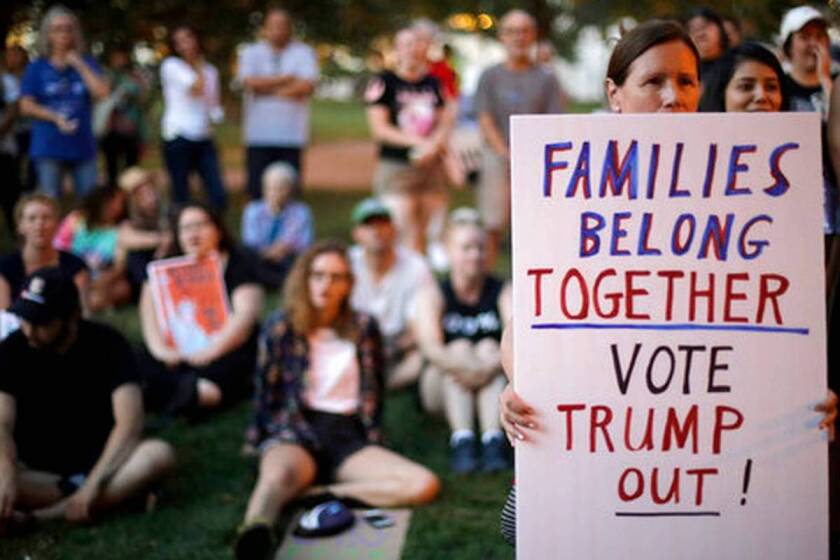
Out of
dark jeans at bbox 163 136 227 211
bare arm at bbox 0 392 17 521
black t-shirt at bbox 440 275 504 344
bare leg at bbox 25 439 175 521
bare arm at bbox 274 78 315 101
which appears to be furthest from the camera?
dark jeans at bbox 163 136 227 211

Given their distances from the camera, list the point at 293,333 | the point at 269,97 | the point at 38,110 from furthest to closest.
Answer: the point at 269,97
the point at 38,110
the point at 293,333

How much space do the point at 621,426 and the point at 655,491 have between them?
0.16 m

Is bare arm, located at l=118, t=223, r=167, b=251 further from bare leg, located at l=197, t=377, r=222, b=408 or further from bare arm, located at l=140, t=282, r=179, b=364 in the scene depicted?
bare leg, located at l=197, t=377, r=222, b=408

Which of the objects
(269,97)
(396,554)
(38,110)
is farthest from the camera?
(269,97)

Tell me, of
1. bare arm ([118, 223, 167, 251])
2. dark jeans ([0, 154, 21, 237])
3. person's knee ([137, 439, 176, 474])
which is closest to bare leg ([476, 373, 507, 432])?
person's knee ([137, 439, 176, 474])

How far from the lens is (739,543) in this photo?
7.91 ft

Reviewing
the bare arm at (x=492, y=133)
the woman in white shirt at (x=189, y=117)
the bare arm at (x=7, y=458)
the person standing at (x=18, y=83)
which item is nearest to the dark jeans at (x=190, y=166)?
the woman in white shirt at (x=189, y=117)

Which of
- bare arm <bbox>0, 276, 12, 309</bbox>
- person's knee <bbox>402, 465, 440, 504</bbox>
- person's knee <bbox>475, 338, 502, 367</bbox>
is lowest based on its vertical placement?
person's knee <bbox>402, 465, 440, 504</bbox>

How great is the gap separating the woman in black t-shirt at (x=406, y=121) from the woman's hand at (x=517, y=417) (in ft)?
17.8

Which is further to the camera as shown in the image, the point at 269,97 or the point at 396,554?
the point at 269,97

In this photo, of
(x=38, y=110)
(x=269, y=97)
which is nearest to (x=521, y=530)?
(x=38, y=110)

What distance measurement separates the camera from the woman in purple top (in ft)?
24.9

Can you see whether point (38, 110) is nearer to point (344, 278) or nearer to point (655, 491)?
point (344, 278)

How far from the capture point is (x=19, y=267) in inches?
206
